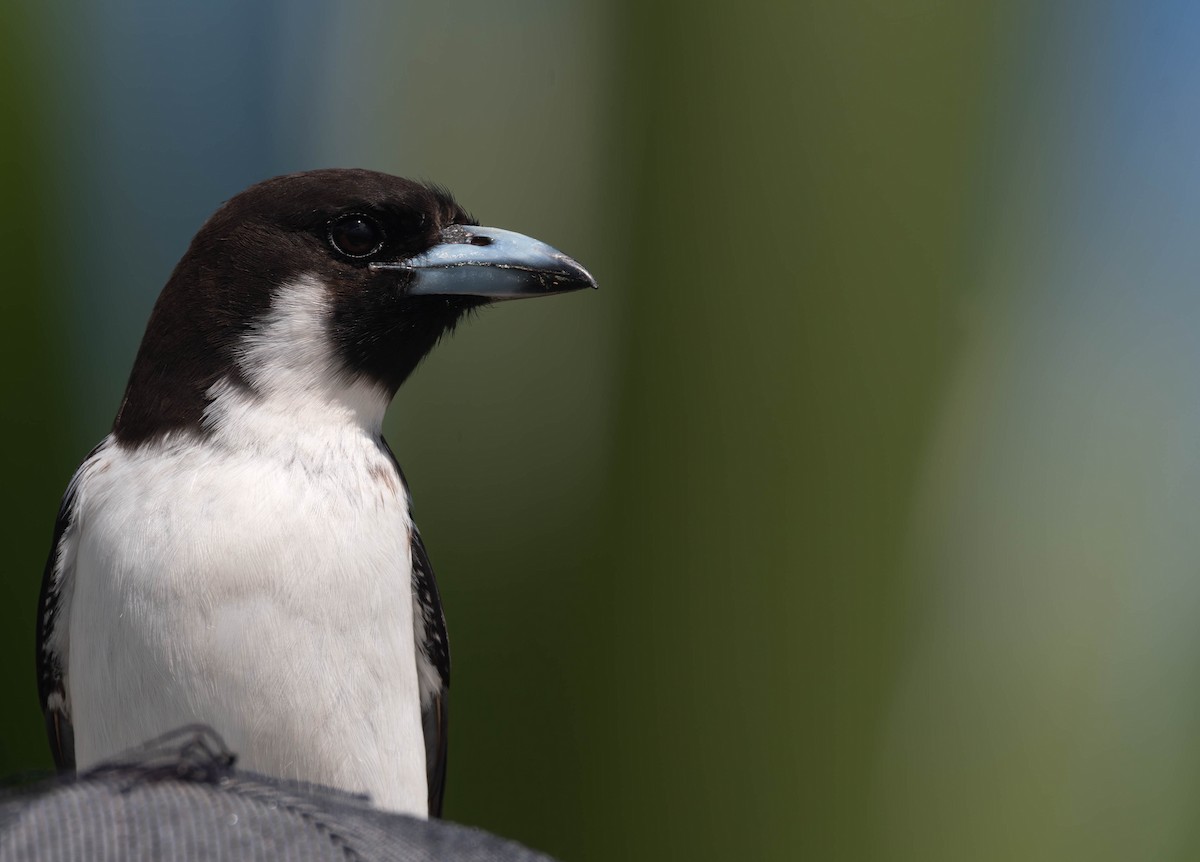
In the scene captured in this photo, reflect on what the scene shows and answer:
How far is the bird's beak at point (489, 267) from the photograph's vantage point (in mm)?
1307

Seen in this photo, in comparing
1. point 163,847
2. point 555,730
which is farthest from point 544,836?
point 163,847

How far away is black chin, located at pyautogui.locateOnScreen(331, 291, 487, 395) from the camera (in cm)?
135

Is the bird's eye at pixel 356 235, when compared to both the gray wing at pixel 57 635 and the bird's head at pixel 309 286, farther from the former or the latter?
the gray wing at pixel 57 635

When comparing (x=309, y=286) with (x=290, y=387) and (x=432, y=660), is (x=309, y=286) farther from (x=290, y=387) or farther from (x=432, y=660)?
(x=432, y=660)

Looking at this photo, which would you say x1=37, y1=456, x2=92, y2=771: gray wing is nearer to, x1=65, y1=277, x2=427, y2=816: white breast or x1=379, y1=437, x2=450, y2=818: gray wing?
x1=65, y1=277, x2=427, y2=816: white breast

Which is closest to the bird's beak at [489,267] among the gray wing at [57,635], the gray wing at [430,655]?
the gray wing at [430,655]

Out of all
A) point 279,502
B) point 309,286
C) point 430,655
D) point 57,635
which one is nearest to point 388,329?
point 309,286

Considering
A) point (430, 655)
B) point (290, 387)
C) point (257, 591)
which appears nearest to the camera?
point (257, 591)

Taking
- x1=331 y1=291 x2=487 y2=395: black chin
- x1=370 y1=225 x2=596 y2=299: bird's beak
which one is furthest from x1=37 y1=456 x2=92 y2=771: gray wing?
x1=370 y1=225 x2=596 y2=299: bird's beak

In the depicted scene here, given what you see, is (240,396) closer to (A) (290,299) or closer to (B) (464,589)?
(A) (290,299)

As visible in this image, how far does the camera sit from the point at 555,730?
2572mm

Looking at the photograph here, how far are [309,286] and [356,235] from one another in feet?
0.28

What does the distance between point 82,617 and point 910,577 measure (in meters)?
1.64

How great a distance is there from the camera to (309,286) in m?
1.34
